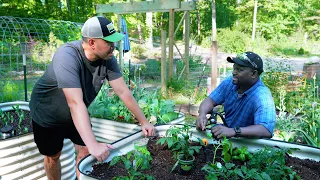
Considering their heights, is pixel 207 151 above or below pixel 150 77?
above

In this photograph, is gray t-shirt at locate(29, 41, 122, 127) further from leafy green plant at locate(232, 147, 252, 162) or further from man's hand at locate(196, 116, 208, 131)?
leafy green plant at locate(232, 147, 252, 162)

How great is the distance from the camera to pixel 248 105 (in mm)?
2340

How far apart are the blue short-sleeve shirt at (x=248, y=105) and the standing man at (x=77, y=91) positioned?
772 millimetres

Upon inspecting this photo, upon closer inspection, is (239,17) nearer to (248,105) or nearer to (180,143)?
(248,105)

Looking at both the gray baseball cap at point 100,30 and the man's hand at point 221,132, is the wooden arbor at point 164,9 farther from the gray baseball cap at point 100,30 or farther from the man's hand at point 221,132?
the man's hand at point 221,132

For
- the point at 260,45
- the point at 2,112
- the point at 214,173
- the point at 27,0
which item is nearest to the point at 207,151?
the point at 214,173

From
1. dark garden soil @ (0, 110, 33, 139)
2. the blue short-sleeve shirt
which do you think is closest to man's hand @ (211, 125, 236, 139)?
the blue short-sleeve shirt

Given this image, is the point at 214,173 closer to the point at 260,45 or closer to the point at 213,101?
the point at 213,101

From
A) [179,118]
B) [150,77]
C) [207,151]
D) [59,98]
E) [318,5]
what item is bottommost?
[150,77]

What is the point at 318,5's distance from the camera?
2486 centimetres

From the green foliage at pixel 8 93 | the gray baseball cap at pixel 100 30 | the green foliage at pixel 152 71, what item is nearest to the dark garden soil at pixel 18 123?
the gray baseball cap at pixel 100 30

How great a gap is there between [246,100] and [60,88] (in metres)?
1.40

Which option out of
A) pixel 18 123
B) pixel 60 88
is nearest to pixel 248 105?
pixel 60 88

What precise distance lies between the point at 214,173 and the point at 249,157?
384mm
